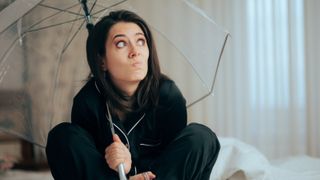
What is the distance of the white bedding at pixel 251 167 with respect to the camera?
1262 mm

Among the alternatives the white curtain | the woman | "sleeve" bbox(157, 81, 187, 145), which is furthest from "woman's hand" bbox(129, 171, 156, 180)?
the white curtain

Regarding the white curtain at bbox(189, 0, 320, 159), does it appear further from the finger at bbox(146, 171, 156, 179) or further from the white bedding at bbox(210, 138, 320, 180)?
the finger at bbox(146, 171, 156, 179)

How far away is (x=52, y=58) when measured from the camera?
0.99 m

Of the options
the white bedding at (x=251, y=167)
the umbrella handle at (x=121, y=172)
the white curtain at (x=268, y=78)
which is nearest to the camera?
the umbrella handle at (x=121, y=172)

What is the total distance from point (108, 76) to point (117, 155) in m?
0.18

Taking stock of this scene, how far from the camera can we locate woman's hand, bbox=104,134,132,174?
790 millimetres

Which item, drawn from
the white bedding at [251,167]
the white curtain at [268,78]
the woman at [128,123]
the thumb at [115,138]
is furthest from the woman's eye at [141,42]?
the white curtain at [268,78]

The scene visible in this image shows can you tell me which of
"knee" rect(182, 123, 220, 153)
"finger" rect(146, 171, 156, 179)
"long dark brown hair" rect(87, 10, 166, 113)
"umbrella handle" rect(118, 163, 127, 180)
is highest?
"long dark brown hair" rect(87, 10, 166, 113)

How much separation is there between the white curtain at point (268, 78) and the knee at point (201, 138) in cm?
97

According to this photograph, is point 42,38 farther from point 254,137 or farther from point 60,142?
point 254,137

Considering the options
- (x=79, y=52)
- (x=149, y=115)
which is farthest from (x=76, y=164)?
(x=79, y=52)

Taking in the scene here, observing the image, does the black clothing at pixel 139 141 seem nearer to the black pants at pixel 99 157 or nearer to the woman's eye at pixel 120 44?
the black pants at pixel 99 157

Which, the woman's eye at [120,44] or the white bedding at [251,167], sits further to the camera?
the white bedding at [251,167]

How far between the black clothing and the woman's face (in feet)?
0.22
